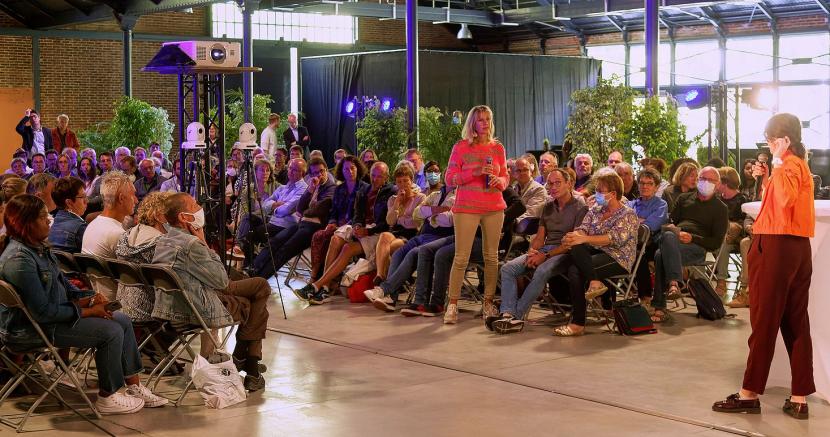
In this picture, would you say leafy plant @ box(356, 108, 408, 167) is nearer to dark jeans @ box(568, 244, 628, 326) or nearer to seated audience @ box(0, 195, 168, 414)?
dark jeans @ box(568, 244, 628, 326)

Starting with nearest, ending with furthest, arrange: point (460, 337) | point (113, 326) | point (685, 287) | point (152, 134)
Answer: point (113, 326)
point (460, 337)
point (685, 287)
point (152, 134)

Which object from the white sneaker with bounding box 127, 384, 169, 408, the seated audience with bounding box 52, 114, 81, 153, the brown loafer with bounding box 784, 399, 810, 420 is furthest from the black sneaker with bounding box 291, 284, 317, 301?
the seated audience with bounding box 52, 114, 81, 153

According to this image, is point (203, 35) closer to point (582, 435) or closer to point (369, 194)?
point (369, 194)

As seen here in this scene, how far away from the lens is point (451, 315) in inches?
298

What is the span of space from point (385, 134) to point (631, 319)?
10989 mm

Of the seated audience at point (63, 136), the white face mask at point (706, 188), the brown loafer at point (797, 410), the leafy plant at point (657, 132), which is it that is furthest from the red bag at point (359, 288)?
the seated audience at point (63, 136)

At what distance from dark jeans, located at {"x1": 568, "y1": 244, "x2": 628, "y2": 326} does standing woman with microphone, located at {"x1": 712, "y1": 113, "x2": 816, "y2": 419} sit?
2112mm

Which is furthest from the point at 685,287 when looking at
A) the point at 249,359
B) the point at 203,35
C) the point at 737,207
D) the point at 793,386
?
the point at 203,35

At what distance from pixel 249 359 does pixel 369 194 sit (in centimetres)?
357

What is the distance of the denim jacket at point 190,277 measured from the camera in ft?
17.3

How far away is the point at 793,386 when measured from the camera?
490cm

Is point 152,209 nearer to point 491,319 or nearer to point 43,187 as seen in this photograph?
point 43,187

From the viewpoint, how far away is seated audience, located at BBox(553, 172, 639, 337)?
7023 millimetres

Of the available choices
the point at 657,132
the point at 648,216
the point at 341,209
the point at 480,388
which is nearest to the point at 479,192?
the point at 648,216
